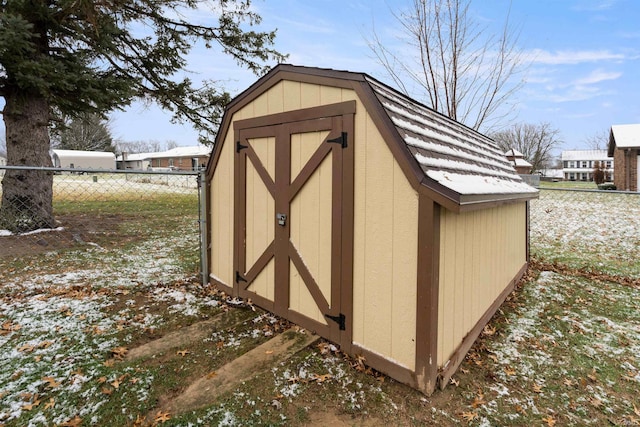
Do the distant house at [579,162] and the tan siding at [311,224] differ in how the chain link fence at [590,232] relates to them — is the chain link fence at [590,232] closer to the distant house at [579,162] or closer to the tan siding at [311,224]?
the tan siding at [311,224]

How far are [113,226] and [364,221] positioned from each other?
8556 millimetres

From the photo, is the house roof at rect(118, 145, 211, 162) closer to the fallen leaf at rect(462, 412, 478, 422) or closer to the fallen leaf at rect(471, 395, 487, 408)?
the fallen leaf at rect(471, 395, 487, 408)

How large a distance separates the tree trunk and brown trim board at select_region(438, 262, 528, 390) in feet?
28.2

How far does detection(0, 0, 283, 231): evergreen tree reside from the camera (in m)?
6.20

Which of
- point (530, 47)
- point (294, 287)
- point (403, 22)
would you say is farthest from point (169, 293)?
point (530, 47)

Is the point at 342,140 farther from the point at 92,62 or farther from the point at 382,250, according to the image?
the point at 92,62

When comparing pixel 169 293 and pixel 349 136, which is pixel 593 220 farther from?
pixel 169 293

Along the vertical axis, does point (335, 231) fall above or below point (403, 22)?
below

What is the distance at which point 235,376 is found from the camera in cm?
263

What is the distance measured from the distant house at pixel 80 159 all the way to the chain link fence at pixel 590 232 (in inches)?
1482

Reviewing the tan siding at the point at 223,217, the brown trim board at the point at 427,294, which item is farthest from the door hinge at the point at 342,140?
the tan siding at the point at 223,217

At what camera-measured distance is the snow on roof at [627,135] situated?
17125 millimetres

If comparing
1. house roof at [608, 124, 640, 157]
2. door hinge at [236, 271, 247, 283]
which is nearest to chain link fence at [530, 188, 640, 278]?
house roof at [608, 124, 640, 157]

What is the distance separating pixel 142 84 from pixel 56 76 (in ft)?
7.49
